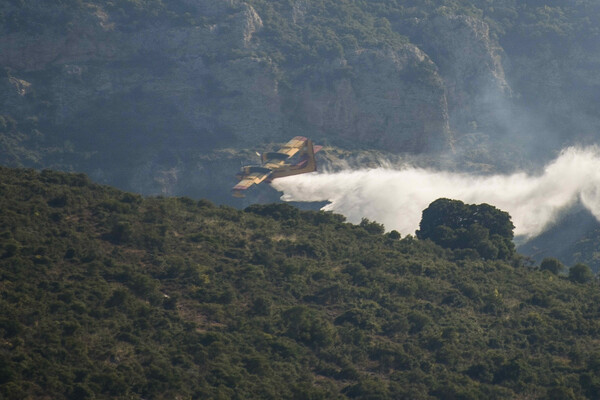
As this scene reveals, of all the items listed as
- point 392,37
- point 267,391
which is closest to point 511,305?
point 267,391

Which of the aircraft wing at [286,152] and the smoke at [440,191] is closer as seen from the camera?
the aircraft wing at [286,152]

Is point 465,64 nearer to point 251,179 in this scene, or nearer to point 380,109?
point 380,109

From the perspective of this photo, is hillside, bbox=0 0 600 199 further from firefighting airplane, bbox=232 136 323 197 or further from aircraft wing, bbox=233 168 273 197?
aircraft wing, bbox=233 168 273 197

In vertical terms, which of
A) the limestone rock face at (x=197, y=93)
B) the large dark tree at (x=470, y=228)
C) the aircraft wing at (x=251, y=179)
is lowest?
the large dark tree at (x=470, y=228)

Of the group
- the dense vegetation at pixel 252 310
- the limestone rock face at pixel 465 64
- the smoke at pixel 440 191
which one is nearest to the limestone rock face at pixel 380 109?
the smoke at pixel 440 191

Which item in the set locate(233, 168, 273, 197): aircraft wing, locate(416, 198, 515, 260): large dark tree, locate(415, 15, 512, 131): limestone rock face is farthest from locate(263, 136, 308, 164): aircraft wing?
locate(415, 15, 512, 131): limestone rock face

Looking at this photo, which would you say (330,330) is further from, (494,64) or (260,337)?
(494,64)

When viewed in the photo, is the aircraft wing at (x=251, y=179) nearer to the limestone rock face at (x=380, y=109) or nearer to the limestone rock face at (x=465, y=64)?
the limestone rock face at (x=380, y=109)

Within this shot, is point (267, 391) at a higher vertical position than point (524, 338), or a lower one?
lower
